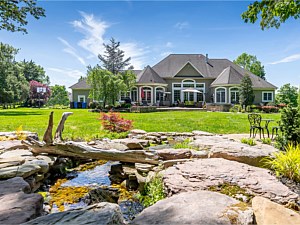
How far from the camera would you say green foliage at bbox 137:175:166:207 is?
3.54 meters

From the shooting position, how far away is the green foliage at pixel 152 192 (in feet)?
11.6

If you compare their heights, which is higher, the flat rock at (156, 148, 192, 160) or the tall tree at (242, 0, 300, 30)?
the tall tree at (242, 0, 300, 30)

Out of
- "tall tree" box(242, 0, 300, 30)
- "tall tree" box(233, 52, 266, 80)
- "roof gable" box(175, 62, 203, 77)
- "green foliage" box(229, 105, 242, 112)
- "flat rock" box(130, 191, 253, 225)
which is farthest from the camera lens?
"tall tree" box(233, 52, 266, 80)

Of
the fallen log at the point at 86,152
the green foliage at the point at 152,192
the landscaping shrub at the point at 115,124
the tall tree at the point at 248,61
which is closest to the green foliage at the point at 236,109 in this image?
the landscaping shrub at the point at 115,124

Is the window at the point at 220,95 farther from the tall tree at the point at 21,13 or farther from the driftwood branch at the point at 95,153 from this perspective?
the driftwood branch at the point at 95,153

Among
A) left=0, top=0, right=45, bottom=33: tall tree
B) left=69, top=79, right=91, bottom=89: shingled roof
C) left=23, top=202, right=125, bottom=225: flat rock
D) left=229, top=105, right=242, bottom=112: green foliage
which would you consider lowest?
left=23, top=202, right=125, bottom=225: flat rock

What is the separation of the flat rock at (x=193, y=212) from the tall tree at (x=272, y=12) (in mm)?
4761

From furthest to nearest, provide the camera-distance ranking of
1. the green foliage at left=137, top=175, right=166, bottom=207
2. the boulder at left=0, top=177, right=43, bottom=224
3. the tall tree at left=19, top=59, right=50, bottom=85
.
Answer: the tall tree at left=19, top=59, right=50, bottom=85 < the green foliage at left=137, top=175, right=166, bottom=207 < the boulder at left=0, top=177, right=43, bottom=224

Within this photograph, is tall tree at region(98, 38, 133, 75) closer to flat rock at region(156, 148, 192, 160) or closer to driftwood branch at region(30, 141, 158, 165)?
driftwood branch at region(30, 141, 158, 165)

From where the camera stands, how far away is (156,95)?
30.5m

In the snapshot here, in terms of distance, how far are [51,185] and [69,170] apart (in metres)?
0.91

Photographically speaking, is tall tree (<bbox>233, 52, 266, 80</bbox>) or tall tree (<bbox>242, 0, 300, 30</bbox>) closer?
tall tree (<bbox>242, 0, 300, 30</bbox>)

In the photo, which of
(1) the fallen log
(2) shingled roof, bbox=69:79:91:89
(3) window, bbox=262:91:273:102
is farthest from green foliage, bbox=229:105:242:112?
(1) the fallen log

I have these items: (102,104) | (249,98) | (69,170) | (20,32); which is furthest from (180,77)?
(69,170)
